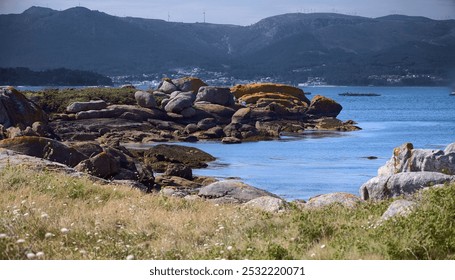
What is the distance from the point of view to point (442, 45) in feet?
63.2

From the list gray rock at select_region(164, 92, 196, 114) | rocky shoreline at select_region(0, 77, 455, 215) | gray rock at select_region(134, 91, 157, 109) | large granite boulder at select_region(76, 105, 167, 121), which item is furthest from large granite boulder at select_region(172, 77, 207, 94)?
large granite boulder at select_region(76, 105, 167, 121)

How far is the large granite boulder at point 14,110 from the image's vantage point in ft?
138

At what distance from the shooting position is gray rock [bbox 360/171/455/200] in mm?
14938

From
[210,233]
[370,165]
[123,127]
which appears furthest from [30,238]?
[123,127]

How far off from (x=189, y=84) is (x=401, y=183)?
57494mm

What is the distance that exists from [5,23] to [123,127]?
45.5 m

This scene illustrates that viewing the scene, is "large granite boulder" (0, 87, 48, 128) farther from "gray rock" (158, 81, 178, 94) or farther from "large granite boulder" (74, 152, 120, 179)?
"gray rock" (158, 81, 178, 94)

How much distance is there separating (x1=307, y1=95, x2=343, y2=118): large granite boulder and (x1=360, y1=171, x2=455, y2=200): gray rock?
190ft

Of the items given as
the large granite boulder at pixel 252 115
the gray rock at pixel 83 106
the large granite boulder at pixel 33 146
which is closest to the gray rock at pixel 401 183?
the large granite boulder at pixel 33 146

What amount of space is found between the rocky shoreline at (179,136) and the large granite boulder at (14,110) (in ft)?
0.20

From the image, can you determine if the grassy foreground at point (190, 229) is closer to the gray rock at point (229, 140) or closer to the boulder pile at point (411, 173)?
the boulder pile at point (411, 173)

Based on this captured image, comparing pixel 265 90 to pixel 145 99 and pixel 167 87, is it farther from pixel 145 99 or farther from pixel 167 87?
pixel 145 99

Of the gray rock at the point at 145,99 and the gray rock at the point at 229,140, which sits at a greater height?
the gray rock at the point at 145,99

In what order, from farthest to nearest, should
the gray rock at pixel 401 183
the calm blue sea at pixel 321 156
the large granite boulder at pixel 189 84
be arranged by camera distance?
1. the large granite boulder at pixel 189 84
2. the calm blue sea at pixel 321 156
3. the gray rock at pixel 401 183
